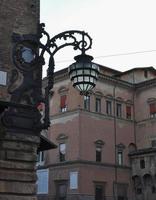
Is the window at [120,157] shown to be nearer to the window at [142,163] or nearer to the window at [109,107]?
the window at [142,163]

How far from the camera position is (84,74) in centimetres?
746

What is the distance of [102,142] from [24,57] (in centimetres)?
2873

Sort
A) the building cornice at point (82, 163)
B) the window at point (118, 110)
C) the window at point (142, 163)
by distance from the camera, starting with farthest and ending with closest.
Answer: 1. the window at point (118, 110)
2. the window at point (142, 163)
3. the building cornice at point (82, 163)

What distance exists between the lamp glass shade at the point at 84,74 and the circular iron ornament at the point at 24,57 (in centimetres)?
72

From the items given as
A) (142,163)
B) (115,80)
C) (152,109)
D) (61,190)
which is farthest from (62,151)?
(152,109)

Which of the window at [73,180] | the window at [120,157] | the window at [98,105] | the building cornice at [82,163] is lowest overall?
the window at [73,180]

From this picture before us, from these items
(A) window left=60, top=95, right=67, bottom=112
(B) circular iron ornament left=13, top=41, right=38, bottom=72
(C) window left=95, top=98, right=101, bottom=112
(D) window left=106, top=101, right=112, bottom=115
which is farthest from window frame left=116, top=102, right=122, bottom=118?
(B) circular iron ornament left=13, top=41, right=38, bottom=72

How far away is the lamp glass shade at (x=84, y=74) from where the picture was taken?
24.5 feet

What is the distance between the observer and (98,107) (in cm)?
3744

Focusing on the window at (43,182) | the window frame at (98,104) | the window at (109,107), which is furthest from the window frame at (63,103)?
the window at (43,182)

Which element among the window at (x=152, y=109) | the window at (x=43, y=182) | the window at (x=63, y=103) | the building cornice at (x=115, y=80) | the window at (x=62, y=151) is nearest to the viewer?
the window at (x=62, y=151)

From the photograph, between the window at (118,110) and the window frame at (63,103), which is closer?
the window frame at (63,103)

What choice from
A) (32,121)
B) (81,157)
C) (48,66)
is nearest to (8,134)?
(32,121)

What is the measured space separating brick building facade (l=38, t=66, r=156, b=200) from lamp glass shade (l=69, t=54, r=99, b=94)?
2692cm
